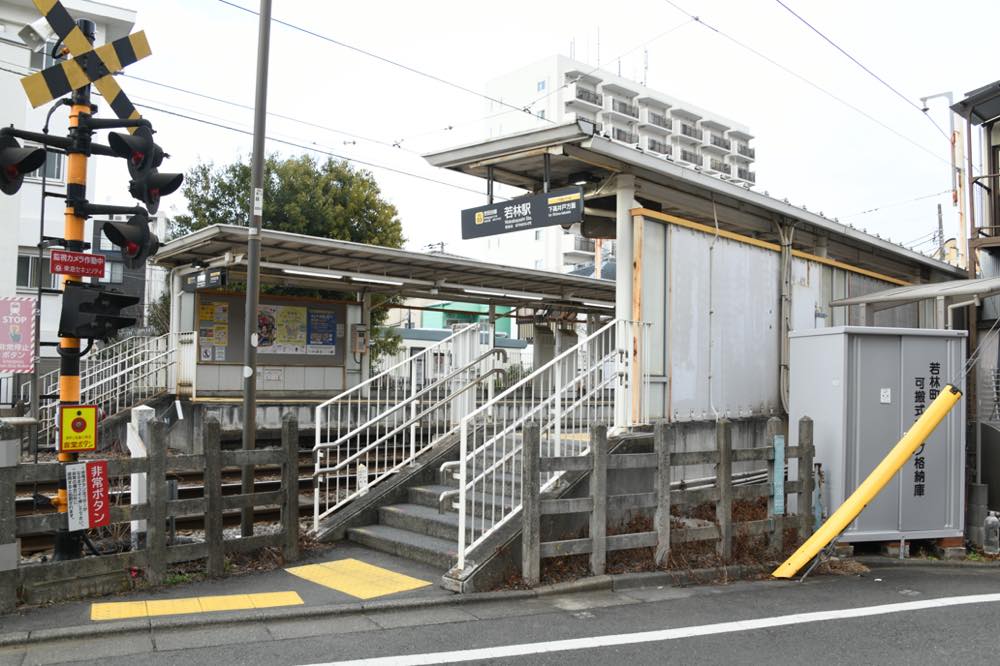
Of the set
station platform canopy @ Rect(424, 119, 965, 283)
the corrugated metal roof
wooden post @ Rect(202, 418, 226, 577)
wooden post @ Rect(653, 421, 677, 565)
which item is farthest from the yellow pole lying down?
wooden post @ Rect(202, 418, 226, 577)

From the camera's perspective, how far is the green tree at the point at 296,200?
77.7 ft

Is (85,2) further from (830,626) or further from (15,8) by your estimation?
(830,626)

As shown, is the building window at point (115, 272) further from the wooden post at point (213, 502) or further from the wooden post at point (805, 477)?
the wooden post at point (805, 477)

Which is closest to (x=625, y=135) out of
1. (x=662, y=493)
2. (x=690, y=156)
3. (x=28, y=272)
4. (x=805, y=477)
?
(x=690, y=156)

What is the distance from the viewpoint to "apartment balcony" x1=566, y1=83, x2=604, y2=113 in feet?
224

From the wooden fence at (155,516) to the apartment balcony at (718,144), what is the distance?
80.4m

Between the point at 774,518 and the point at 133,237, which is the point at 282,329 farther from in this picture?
the point at 774,518

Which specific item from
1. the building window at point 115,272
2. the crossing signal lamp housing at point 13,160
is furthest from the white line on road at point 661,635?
the building window at point 115,272

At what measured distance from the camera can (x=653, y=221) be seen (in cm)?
928

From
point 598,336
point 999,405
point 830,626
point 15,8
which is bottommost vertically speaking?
point 830,626

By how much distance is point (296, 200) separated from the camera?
931 inches

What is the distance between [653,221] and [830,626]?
482 cm

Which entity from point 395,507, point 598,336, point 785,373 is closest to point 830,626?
point 598,336

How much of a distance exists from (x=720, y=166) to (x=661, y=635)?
8369 centimetres
